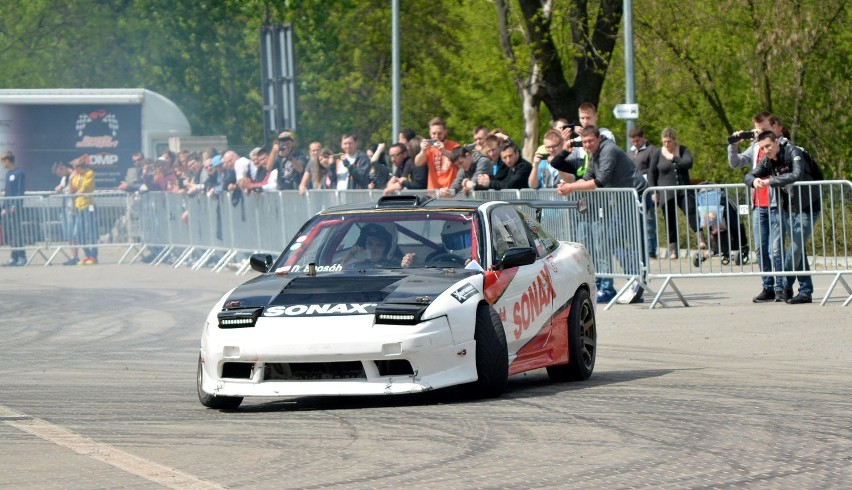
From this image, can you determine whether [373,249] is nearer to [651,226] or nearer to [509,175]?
[509,175]

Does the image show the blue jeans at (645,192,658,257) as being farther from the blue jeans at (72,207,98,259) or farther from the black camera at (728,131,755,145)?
the blue jeans at (72,207,98,259)

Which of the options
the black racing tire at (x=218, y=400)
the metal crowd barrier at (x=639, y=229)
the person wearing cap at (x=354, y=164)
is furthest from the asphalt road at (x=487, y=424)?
the person wearing cap at (x=354, y=164)

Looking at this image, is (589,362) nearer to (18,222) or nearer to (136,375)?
(136,375)

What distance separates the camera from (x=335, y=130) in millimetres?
62188

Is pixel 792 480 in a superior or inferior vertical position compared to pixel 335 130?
inferior

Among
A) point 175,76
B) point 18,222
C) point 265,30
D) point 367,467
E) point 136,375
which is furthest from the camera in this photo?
point 175,76

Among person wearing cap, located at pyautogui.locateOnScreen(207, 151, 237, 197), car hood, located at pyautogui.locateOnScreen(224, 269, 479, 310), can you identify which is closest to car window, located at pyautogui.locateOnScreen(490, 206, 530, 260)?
car hood, located at pyautogui.locateOnScreen(224, 269, 479, 310)

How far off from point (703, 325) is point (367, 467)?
8673 mm

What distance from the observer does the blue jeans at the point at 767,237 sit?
17.3 meters

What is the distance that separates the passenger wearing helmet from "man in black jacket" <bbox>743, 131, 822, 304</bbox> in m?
6.72

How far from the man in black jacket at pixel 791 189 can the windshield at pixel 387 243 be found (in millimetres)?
6488

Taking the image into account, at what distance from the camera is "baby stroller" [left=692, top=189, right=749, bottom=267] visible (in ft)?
57.8

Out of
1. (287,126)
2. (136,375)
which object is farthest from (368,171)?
(136,375)

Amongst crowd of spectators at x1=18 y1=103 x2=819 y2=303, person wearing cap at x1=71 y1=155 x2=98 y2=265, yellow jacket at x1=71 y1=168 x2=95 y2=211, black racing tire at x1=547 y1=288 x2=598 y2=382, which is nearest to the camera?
black racing tire at x1=547 y1=288 x2=598 y2=382
